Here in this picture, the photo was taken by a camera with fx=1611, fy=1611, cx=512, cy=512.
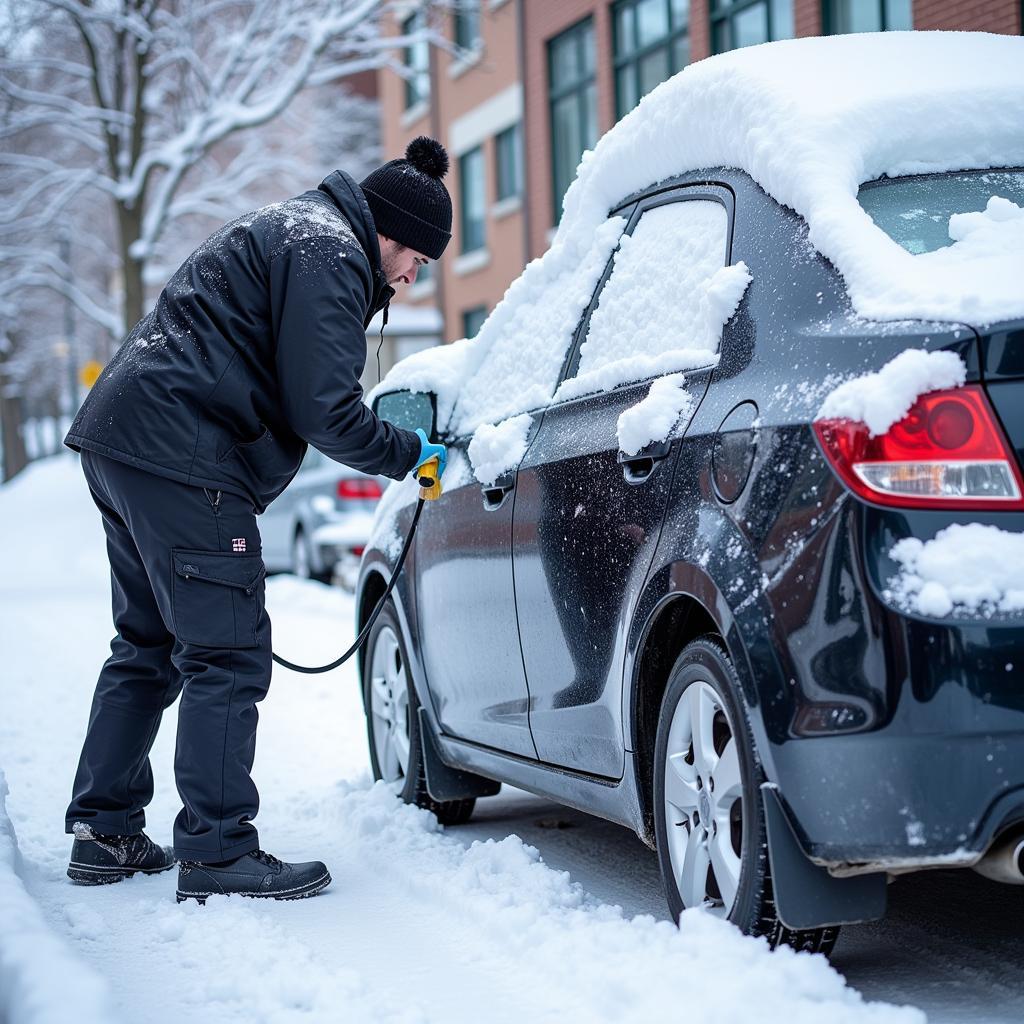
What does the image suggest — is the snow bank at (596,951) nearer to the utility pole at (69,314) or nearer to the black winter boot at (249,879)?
the black winter boot at (249,879)

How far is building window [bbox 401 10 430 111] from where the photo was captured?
88.2 feet

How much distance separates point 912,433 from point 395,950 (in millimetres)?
1739

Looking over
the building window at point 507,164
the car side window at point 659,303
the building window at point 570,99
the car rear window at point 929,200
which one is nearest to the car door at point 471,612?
the car side window at point 659,303

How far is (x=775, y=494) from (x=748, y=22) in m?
14.6

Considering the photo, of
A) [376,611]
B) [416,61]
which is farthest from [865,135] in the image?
[416,61]

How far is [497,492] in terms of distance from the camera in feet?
14.1

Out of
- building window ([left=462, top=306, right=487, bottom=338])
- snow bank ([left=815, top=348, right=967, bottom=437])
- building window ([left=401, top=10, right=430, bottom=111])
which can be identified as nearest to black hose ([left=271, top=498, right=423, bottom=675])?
snow bank ([left=815, top=348, right=967, bottom=437])

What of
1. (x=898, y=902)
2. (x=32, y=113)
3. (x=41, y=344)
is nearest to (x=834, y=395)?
(x=898, y=902)

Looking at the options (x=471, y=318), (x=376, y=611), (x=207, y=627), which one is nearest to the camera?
(x=207, y=627)

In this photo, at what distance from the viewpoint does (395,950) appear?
3.64m

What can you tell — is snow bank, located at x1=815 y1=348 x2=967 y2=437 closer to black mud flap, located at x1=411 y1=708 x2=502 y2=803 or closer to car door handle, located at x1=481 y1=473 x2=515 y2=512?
car door handle, located at x1=481 y1=473 x2=515 y2=512

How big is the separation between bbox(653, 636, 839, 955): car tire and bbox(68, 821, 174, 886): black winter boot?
6.04 feet

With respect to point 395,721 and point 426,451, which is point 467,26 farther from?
point 426,451

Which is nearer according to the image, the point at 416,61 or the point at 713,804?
the point at 713,804
